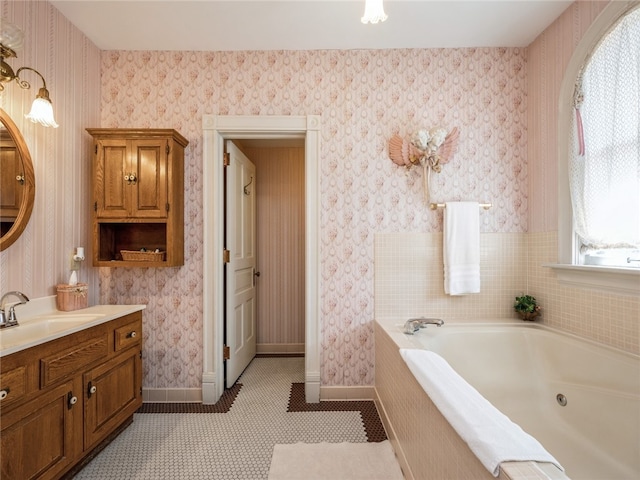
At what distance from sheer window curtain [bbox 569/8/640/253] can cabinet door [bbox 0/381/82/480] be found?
2.81m

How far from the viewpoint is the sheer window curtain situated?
155cm

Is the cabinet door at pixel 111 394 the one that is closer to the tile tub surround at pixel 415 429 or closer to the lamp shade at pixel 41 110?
the lamp shade at pixel 41 110

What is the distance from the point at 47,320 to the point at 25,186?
732 millimetres

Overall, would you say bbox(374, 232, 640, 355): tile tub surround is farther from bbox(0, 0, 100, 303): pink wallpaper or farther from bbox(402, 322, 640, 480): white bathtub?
bbox(0, 0, 100, 303): pink wallpaper

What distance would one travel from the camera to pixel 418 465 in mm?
1363

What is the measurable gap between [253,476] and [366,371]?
1045 mm

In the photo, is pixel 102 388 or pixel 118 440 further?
pixel 118 440

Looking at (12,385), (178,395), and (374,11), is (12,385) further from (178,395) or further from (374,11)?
(374,11)

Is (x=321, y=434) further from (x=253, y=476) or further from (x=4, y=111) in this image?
(x=4, y=111)

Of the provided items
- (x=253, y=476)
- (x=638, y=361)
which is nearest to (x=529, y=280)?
(x=638, y=361)

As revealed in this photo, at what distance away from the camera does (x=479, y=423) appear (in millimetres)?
942

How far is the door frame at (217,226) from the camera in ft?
7.59

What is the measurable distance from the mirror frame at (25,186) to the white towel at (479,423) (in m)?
2.09

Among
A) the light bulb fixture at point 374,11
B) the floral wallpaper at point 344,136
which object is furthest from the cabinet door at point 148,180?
the light bulb fixture at point 374,11
